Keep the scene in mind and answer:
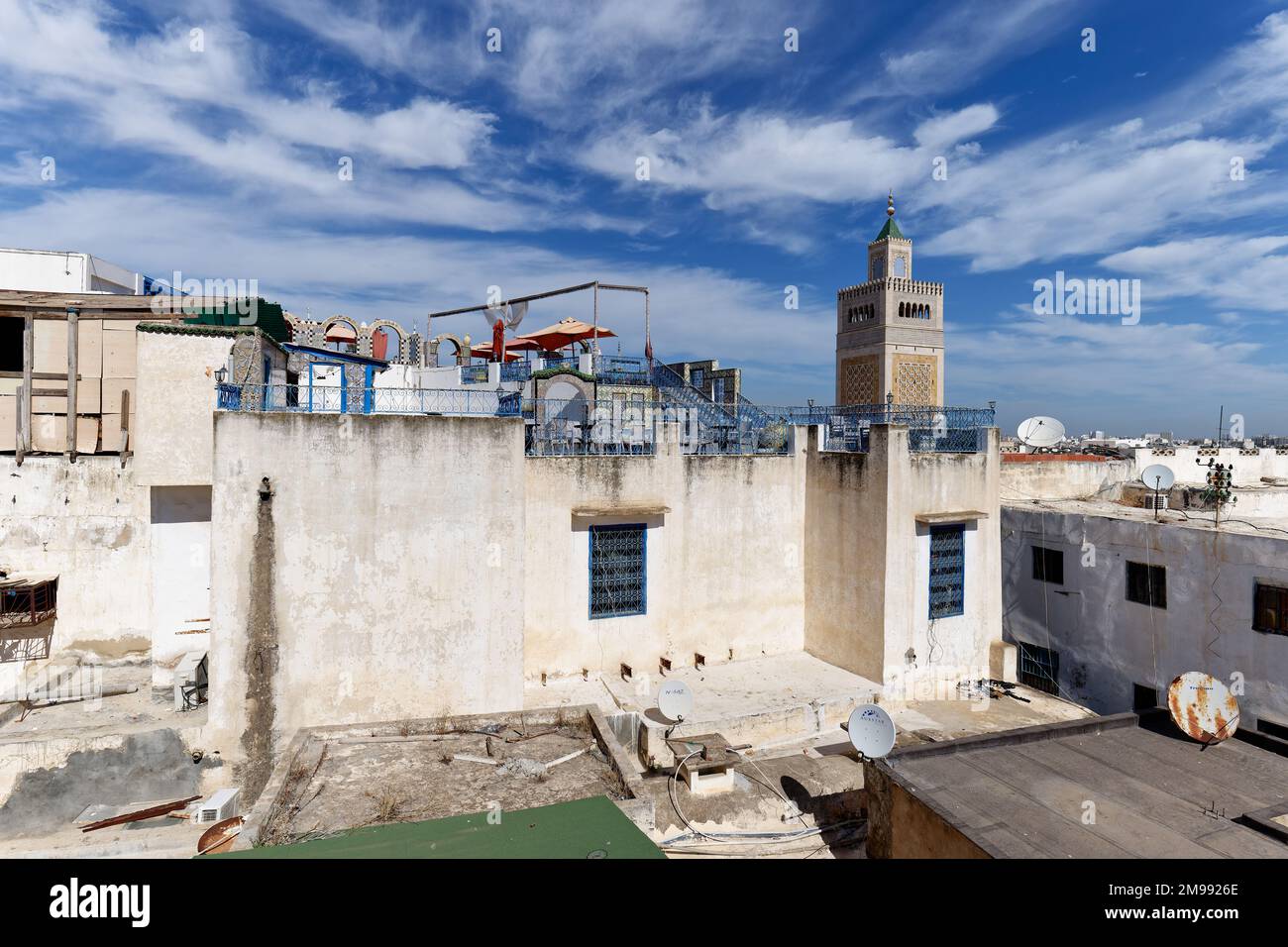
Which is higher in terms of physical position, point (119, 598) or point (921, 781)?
point (119, 598)

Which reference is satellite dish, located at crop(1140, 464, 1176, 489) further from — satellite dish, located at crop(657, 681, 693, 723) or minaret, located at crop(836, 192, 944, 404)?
minaret, located at crop(836, 192, 944, 404)

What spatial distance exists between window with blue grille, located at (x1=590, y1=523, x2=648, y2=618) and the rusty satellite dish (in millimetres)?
8272

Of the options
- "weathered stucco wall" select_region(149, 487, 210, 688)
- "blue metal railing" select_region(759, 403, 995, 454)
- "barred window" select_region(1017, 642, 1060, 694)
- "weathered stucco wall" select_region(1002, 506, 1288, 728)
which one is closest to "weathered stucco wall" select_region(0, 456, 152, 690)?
"weathered stucco wall" select_region(149, 487, 210, 688)

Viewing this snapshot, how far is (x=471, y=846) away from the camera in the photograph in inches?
206

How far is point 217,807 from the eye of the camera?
9570mm

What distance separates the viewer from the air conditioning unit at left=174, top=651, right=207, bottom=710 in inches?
443

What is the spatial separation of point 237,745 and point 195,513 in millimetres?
4346

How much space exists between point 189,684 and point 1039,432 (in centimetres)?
1909

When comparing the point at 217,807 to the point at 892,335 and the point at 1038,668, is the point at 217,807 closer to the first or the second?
the point at 1038,668

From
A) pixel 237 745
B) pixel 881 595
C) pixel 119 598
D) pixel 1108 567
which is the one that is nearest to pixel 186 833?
pixel 237 745
